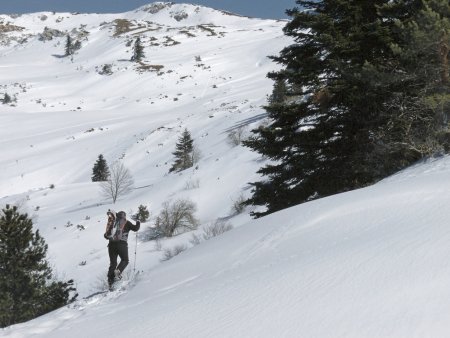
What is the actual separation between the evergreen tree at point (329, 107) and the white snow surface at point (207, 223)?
276 centimetres

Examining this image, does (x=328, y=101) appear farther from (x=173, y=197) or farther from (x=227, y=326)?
(x=173, y=197)

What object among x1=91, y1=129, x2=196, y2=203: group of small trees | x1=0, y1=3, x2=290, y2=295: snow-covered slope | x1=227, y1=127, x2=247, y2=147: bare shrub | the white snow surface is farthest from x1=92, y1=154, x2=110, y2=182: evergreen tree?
x1=227, y1=127, x2=247, y2=147: bare shrub

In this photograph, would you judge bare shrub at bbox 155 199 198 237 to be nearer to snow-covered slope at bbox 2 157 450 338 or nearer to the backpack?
the backpack

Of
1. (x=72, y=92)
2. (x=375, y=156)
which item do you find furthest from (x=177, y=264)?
(x=72, y=92)

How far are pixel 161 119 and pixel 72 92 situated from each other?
32.5m

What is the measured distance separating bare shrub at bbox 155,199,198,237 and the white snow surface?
1.02 metres

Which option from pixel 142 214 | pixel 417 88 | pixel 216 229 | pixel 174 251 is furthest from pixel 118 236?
pixel 142 214

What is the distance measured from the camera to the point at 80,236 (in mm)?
26156

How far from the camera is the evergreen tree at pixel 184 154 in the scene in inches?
1590

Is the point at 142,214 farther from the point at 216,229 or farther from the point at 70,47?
the point at 70,47

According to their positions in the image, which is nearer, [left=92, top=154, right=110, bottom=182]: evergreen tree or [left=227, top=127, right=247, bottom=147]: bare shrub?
[left=227, top=127, right=247, bottom=147]: bare shrub

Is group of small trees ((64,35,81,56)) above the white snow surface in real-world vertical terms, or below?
above

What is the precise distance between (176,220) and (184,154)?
17.4 meters

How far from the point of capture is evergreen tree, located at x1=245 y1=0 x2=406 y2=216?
12.5 m
